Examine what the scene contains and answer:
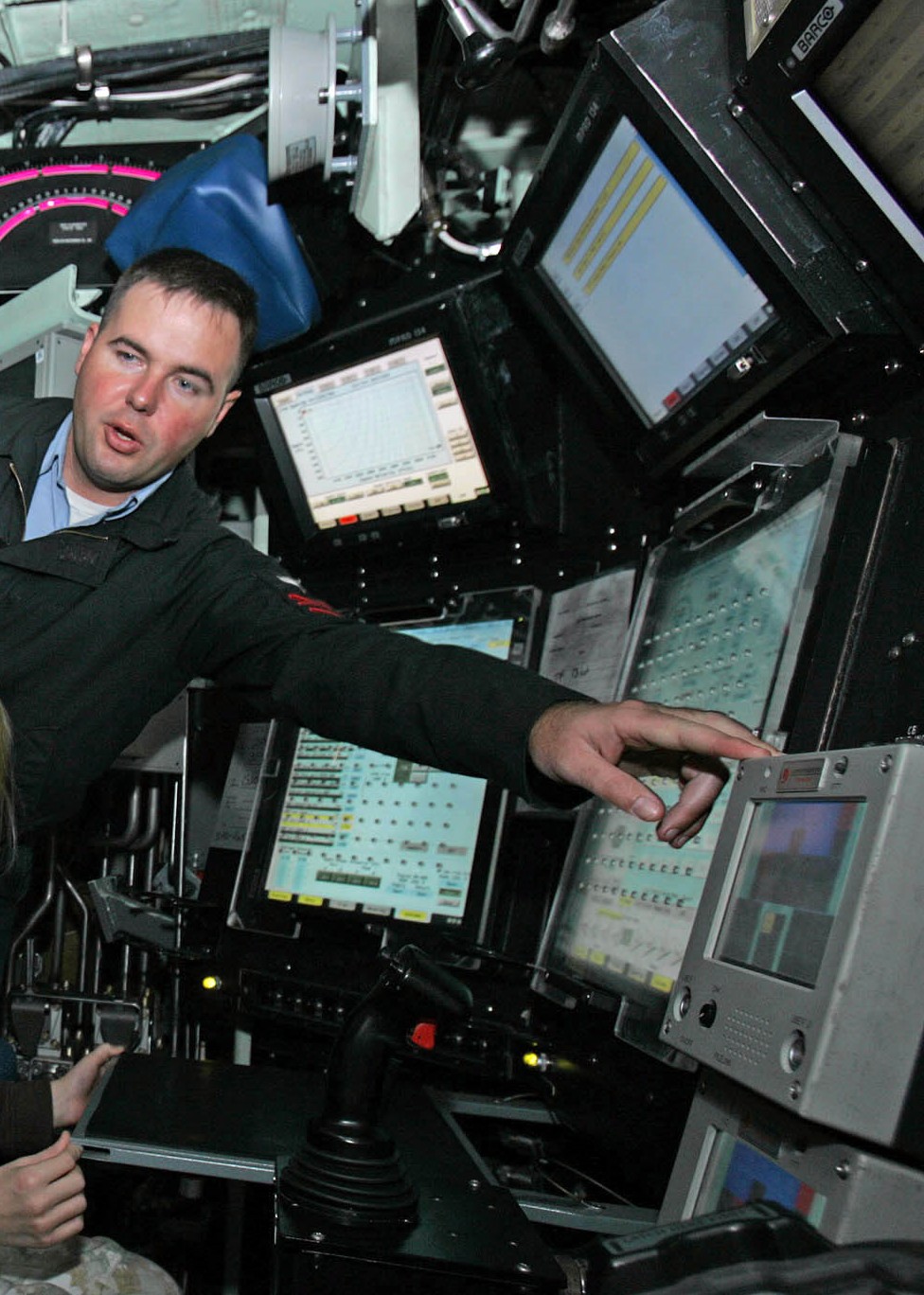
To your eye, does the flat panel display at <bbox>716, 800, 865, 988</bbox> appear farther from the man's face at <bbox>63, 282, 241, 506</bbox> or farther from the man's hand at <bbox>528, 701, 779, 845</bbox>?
the man's face at <bbox>63, 282, 241, 506</bbox>

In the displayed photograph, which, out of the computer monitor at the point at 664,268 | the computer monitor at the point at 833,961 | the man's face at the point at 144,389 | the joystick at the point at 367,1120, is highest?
the computer monitor at the point at 664,268

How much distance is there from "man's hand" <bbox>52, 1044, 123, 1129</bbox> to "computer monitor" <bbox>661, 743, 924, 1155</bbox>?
3.85 ft

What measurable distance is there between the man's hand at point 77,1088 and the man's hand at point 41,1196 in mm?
366

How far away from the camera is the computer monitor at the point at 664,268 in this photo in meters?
1.63

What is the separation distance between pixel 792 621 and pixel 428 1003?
681 mm

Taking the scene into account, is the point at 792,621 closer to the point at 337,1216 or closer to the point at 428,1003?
the point at 428,1003

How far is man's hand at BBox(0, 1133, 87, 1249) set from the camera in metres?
1.49

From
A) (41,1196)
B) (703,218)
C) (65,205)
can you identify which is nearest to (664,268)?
(703,218)

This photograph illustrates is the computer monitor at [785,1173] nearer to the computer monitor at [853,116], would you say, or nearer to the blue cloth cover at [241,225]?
the computer monitor at [853,116]

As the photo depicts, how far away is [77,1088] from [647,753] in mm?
1132

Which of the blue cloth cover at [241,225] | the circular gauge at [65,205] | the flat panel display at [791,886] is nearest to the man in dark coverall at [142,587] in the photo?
the blue cloth cover at [241,225]

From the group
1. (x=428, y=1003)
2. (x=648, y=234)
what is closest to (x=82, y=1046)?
(x=428, y=1003)

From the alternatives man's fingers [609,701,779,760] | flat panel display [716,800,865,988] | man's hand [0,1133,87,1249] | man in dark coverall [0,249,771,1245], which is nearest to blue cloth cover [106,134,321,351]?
man in dark coverall [0,249,771,1245]

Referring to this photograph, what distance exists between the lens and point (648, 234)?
6.24ft
